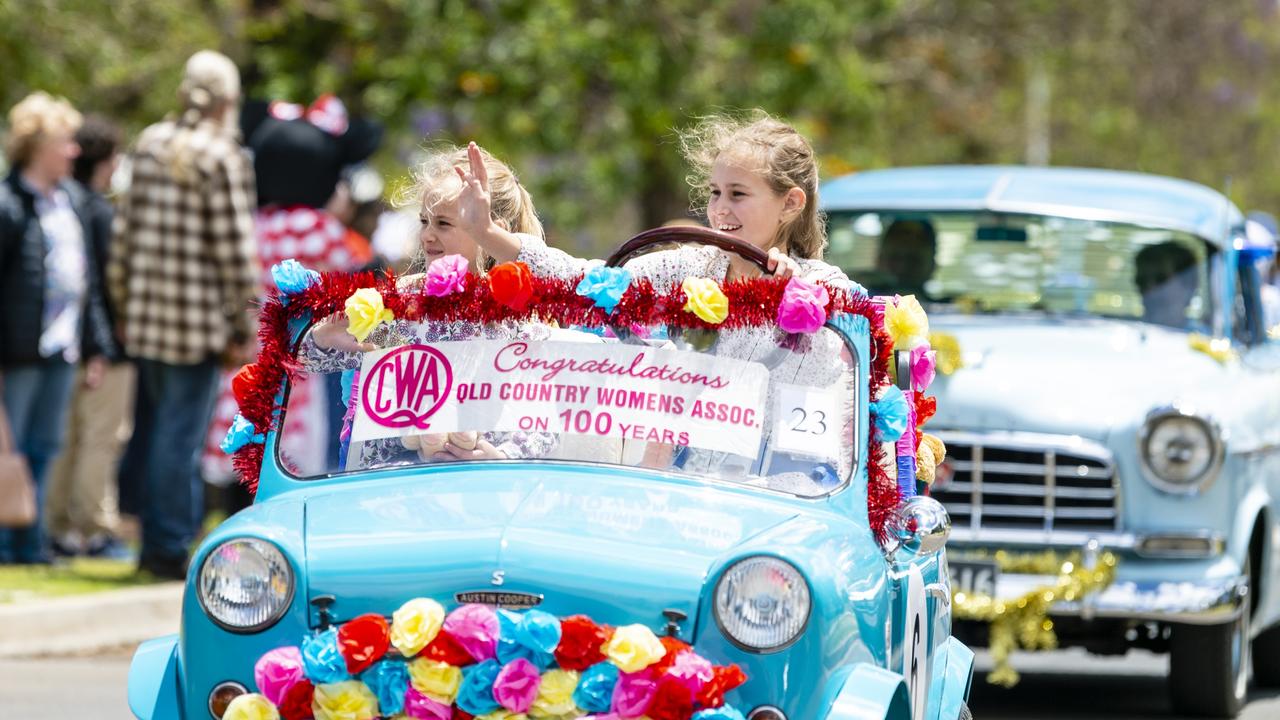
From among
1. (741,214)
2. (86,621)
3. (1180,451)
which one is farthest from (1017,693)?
(741,214)

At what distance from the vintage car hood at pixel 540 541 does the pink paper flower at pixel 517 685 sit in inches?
5.6

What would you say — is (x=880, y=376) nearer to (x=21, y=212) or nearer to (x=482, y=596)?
(x=482, y=596)

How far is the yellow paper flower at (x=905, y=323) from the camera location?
5605mm

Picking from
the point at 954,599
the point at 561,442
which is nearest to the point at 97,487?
the point at 954,599

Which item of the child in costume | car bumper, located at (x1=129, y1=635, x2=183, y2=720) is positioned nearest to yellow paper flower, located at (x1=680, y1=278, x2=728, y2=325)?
the child in costume

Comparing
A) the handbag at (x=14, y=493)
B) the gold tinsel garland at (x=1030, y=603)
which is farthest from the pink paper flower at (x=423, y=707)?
the handbag at (x=14, y=493)

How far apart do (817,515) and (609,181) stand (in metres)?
11.9

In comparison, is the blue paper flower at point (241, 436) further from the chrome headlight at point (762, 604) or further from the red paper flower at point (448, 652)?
the chrome headlight at point (762, 604)

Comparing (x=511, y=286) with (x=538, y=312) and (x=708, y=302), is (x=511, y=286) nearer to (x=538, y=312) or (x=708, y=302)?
(x=538, y=312)

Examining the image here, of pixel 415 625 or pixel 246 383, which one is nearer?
pixel 415 625

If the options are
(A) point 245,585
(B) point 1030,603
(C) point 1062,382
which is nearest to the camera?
(A) point 245,585

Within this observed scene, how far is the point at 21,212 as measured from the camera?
10.7 metres

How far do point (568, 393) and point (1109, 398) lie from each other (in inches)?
146

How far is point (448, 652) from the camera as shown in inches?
177
